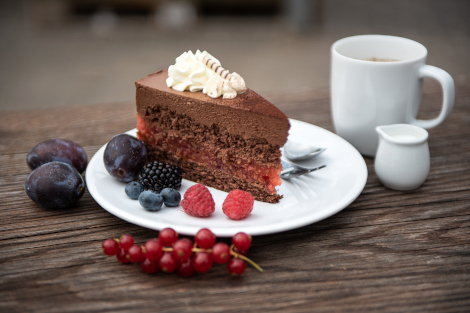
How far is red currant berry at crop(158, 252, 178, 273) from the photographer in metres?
1.29

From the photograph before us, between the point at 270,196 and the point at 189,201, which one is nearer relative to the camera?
the point at 189,201

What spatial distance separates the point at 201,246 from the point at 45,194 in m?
0.68

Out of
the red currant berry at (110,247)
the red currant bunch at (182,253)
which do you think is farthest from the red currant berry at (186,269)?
the red currant berry at (110,247)

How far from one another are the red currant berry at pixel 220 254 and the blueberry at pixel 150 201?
1.27 ft

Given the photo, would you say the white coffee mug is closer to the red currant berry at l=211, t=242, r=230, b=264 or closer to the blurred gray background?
the red currant berry at l=211, t=242, r=230, b=264

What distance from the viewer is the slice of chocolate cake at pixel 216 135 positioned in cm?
183

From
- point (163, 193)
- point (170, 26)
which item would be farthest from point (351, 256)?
point (170, 26)

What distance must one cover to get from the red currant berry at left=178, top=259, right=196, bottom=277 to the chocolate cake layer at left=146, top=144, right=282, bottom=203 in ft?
1.94

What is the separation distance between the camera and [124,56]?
6113mm

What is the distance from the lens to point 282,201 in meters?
1.78

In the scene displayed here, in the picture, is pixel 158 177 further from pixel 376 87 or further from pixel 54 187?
pixel 376 87

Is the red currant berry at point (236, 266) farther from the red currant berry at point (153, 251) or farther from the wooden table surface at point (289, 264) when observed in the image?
the red currant berry at point (153, 251)

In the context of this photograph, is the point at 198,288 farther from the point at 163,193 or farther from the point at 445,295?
the point at 445,295

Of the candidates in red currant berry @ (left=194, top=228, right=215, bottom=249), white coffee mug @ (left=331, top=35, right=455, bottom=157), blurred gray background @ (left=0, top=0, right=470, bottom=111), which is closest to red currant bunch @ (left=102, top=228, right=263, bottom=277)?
red currant berry @ (left=194, top=228, right=215, bottom=249)
